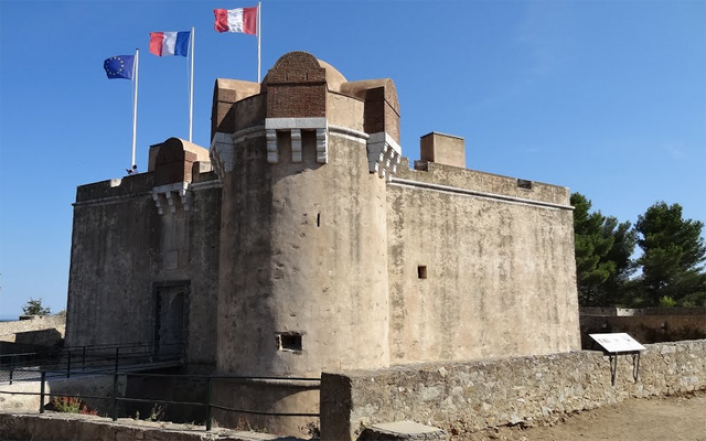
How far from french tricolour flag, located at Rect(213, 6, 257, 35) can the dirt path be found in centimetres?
1469

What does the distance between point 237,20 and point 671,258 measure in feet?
104

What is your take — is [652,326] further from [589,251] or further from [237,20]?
[237,20]

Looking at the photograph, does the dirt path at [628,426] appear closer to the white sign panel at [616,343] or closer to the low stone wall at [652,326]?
the white sign panel at [616,343]

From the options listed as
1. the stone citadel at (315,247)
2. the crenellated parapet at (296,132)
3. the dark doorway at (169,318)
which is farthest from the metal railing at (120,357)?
the crenellated parapet at (296,132)

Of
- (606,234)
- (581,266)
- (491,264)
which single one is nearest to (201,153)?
(491,264)

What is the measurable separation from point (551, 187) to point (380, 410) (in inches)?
634

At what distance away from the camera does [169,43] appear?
22.2 meters

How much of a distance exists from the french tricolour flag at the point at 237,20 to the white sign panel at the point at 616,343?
13.8 metres

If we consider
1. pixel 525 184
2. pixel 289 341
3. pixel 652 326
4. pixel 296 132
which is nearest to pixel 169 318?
pixel 289 341

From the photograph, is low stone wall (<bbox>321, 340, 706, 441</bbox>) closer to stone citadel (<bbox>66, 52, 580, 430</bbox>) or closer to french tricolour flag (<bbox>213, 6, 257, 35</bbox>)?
stone citadel (<bbox>66, 52, 580, 430</bbox>)

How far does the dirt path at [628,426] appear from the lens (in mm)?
8742

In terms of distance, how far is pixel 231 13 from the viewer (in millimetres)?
18609

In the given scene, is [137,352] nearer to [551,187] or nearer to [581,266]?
[551,187]

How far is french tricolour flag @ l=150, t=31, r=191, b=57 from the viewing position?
22.1 meters
